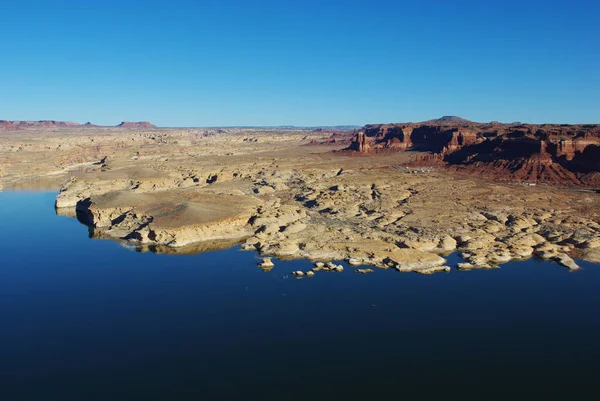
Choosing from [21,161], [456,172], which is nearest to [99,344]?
[456,172]

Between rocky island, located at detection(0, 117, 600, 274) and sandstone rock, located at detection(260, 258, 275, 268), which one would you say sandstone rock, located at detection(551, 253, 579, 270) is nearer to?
rocky island, located at detection(0, 117, 600, 274)

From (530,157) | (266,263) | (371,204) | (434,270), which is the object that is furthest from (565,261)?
(530,157)

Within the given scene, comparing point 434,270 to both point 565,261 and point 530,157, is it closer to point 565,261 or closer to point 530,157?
point 565,261

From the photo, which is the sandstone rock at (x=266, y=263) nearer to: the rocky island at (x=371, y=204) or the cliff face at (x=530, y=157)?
the rocky island at (x=371, y=204)

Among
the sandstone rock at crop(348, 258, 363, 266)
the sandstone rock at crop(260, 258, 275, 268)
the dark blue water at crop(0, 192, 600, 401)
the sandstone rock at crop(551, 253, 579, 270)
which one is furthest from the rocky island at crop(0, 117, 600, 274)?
the dark blue water at crop(0, 192, 600, 401)

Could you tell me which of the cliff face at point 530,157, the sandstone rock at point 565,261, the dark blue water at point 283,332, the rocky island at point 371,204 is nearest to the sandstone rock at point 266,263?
the dark blue water at point 283,332

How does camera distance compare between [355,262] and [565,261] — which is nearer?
[355,262]
